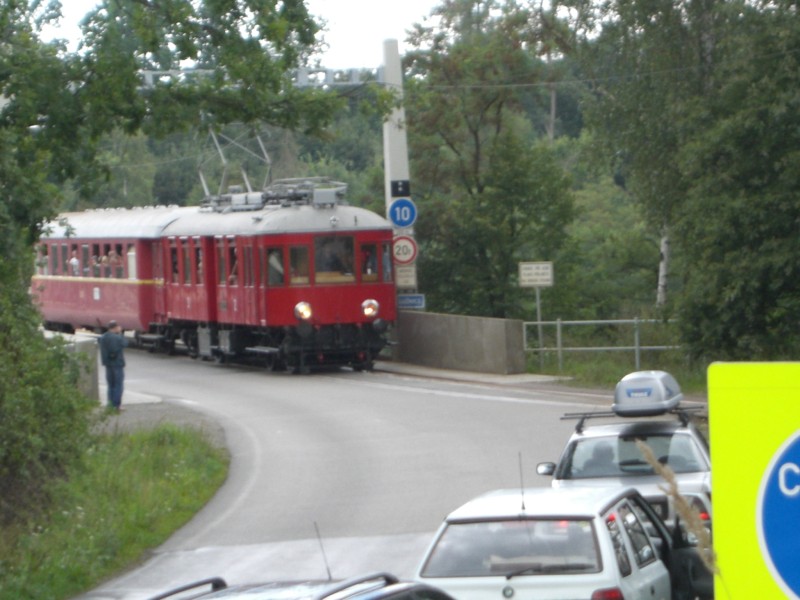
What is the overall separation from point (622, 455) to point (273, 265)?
17.8m

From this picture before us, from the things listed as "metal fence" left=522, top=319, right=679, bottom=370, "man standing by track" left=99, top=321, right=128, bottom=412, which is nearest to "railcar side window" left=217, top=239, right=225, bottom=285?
"metal fence" left=522, top=319, right=679, bottom=370

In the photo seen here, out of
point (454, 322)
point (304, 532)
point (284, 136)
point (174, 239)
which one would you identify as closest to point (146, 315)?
point (174, 239)

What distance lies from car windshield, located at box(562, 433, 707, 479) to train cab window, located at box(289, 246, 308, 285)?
17504 millimetres

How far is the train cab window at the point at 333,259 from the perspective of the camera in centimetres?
2977

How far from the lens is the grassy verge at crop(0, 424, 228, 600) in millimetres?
12273

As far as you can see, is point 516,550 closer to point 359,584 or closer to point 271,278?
point 359,584

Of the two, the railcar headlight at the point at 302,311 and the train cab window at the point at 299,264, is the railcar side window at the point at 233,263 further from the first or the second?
the railcar headlight at the point at 302,311

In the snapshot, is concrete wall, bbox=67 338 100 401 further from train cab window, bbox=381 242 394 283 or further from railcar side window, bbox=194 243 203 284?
train cab window, bbox=381 242 394 283

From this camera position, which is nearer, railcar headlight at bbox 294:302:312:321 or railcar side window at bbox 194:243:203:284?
railcar headlight at bbox 294:302:312:321

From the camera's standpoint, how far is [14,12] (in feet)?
45.3

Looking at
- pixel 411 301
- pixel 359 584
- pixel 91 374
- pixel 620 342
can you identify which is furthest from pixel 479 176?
pixel 359 584

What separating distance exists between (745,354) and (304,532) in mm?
11699

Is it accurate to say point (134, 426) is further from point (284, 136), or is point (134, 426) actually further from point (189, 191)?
point (189, 191)

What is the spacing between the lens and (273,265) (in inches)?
1158
